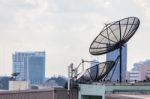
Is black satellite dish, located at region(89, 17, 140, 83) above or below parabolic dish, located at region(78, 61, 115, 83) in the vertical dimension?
above

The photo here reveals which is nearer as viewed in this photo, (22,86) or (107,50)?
(107,50)

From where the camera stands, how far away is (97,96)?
54.4m

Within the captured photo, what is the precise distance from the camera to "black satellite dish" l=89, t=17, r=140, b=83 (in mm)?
57719

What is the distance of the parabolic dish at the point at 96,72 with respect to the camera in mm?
60469

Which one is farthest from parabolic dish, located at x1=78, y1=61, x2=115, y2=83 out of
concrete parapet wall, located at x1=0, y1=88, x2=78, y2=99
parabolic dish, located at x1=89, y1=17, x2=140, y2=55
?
concrete parapet wall, located at x1=0, y1=88, x2=78, y2=99

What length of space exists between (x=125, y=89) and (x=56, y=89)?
284 inches

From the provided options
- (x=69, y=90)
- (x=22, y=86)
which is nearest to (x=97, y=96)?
(x=69, y=90)

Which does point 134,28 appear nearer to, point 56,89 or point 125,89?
point 125,89

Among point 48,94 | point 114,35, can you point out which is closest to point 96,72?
point 114,35

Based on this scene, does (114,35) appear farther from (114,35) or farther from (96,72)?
(96,72)

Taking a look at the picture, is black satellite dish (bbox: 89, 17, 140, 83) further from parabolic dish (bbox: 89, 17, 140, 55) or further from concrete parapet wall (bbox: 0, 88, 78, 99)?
concrete parapet wall (bbox: 0, 88, 78, 99)

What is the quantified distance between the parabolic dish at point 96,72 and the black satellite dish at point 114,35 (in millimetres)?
1730

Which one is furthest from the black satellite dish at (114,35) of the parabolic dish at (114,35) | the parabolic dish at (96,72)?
the parabolic dish at (96,72)

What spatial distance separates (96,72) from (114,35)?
5.33 m
